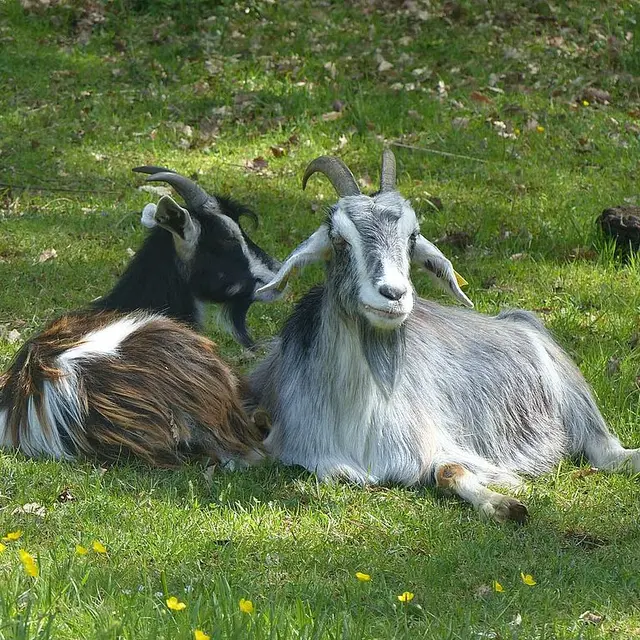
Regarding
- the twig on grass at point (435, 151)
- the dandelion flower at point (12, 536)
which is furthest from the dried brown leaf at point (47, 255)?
the dandelion flower at point (12, 536)

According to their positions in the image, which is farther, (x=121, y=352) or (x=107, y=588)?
(x=121, y=352)

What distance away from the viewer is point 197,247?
6.77 metres

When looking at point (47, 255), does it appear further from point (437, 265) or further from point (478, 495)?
point (478, 495)

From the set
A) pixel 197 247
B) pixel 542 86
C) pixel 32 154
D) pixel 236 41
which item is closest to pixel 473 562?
pixel 197 247

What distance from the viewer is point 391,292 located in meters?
5.07

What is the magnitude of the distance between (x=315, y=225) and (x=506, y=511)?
4.35m

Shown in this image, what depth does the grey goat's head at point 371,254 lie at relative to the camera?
5133 mm

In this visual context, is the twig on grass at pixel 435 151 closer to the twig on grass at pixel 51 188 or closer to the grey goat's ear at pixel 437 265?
the twig on grass at pixel 51 188

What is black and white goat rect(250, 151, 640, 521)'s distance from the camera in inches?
210

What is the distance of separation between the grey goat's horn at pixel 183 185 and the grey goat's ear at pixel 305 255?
1.29 metres

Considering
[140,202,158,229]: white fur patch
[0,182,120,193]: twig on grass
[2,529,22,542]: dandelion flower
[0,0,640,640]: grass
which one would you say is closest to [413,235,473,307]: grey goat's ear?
[0,0,640,640]: grass

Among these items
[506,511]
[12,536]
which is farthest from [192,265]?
[12,536]

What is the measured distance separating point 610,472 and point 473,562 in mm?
1405

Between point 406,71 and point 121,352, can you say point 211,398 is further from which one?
point 406,71
